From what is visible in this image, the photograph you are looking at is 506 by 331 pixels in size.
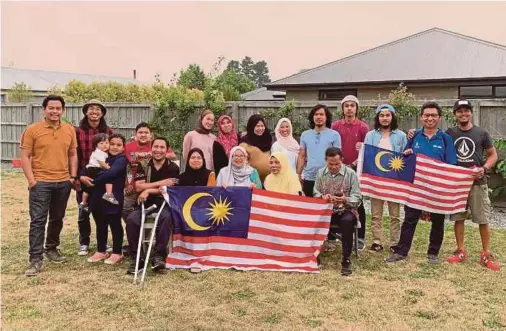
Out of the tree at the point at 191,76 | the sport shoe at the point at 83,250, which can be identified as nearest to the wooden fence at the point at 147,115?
the sport shoe at the point at 83,250

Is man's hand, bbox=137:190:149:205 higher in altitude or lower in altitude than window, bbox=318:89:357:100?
lower

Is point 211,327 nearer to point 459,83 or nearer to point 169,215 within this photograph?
point 169,215

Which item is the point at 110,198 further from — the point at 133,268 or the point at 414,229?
the point at 414,229

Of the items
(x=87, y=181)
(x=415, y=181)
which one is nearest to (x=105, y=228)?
(x=87, y=181)

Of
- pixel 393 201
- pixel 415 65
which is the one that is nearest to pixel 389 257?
pixel 393 201

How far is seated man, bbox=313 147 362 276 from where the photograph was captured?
526 cm

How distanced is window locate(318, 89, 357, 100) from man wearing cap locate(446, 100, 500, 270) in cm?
907

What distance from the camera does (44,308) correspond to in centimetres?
414

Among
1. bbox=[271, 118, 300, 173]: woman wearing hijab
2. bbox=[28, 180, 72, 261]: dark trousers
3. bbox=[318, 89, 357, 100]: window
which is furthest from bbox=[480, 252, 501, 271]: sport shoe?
bbox=[318, 89, 357, 100]: window

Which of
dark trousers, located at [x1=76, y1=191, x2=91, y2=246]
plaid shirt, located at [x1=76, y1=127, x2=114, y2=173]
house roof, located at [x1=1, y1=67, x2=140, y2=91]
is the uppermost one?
house roof, located at [x1=1, y1=67, x2=140, y2=91]

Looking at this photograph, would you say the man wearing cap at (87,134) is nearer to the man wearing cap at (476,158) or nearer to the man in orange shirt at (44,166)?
the man in orange shirt at (44,166)

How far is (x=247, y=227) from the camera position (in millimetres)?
5324

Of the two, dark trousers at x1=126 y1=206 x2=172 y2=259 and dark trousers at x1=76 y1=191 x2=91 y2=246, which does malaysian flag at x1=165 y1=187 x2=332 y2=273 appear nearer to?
dark trousers at x1=126 y1=206 x2=172 y2=259

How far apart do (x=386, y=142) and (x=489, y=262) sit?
178 centimetres
